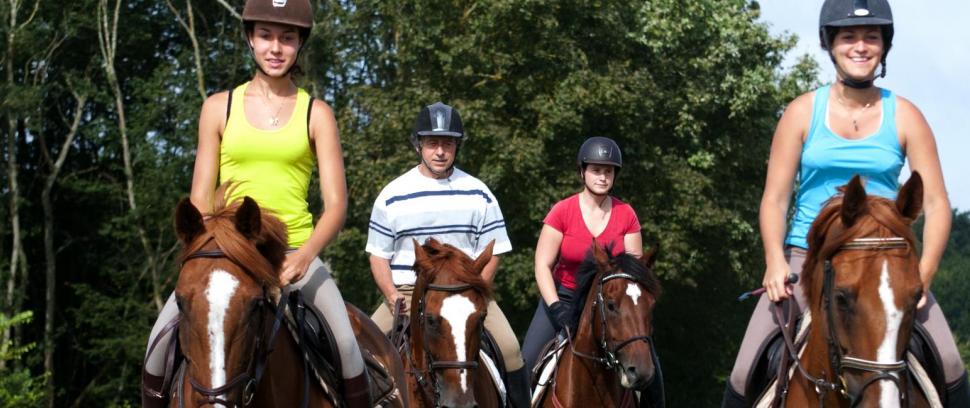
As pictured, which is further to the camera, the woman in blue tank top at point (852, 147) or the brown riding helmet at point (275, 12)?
the brown riding helmet at point (275, 12)

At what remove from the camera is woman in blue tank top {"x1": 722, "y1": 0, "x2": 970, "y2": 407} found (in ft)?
22.6

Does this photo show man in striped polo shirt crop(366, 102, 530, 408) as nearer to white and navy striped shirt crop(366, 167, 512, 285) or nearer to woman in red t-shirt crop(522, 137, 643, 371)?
white and navy striped shirt crop(366, 167, 512, 285)

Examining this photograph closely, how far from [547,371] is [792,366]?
4.76 metres

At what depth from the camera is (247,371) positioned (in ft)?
19.5

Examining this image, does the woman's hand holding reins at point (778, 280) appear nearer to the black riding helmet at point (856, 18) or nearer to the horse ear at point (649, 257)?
the black riding helmet at point (856, 18)

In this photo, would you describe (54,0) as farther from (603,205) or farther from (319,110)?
(319,110)

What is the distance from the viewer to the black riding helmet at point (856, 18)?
22.8 feet

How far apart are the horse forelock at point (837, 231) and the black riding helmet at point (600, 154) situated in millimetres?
6048

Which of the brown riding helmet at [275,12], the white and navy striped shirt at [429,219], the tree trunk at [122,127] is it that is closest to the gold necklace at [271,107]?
the brown riding helmet at [275,12]

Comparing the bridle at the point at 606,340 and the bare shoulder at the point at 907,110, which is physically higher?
the bare shoulder at the point at 907,110

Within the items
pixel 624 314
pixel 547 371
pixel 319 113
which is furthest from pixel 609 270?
pixel 319 113

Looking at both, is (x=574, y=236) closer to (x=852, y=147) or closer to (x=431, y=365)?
(x=431, y=365)

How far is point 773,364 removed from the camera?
7.41 m

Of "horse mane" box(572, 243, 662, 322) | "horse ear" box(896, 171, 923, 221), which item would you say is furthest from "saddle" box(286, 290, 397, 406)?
"horse mane" box(572, 243, 662, 322)
